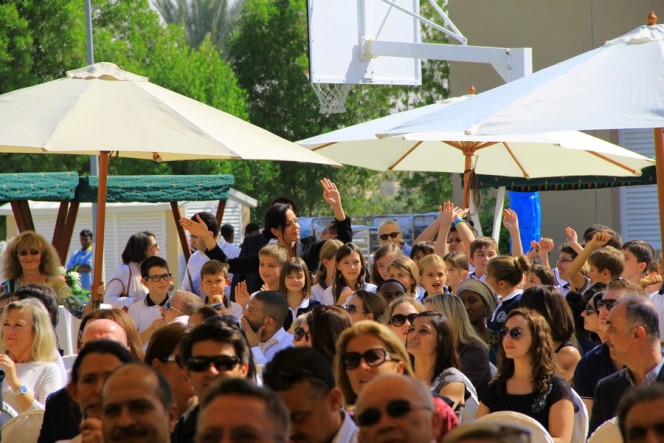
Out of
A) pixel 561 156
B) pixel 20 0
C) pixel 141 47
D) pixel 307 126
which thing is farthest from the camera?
pixel 307 126

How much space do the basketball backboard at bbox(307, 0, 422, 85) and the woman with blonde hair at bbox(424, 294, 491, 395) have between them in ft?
26.0

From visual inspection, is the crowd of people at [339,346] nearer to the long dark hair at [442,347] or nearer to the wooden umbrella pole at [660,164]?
the long dark hair at [442,347]

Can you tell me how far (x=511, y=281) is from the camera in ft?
27.4

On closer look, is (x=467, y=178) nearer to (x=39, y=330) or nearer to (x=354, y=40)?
(x=354, y=40)

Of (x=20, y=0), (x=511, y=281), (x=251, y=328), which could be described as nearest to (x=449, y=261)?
(x=511, y=281)

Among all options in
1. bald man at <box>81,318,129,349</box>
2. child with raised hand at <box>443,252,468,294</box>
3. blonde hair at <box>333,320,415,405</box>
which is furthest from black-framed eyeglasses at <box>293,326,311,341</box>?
child with raised hand at <box>443,252,468,294</box>

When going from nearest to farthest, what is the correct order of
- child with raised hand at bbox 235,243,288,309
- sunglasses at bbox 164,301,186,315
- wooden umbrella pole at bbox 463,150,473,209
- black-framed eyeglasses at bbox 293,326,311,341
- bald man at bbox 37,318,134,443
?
bald man at bbox 37,318,134,443
black-framed eyeglasses at bbox 293,326,311,341
sunglasses at bbox 164,301,186,315
child with raised hand at bbox 235,243,288,309
wooden umbrella pole at bbox 463,150,473,209

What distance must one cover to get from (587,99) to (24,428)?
387cm

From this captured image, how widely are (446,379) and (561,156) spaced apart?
24.3ft

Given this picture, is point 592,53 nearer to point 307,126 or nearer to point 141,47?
point 141,47

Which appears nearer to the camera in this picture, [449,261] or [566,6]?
[449,261]

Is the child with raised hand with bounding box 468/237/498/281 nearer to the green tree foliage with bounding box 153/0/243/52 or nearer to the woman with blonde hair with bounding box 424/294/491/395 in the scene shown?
the woman with blonde hair with bounding box 424/294/491/395

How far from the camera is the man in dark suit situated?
226 inches

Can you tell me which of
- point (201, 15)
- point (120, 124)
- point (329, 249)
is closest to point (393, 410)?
point (120, 124)
